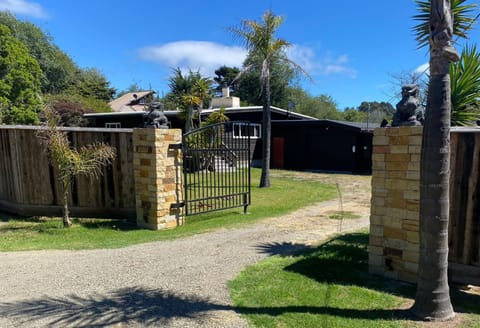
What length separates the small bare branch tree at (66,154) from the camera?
6.55 m

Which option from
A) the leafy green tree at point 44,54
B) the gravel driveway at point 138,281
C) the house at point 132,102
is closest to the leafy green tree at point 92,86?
the leafy green tree at point 44,54

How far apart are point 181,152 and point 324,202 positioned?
16.3ft

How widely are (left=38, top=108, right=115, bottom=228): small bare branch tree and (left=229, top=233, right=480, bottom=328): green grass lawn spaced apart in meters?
4.13

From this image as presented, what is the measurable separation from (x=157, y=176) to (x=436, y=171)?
4929 millimetres

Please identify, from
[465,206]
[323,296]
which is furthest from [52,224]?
[465,206]

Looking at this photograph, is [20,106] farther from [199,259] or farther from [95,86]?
[199,259]

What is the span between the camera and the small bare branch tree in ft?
21.5

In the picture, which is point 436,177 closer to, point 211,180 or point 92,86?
point 211,180

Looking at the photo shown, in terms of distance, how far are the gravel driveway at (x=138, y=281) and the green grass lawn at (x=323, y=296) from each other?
0.26 meters

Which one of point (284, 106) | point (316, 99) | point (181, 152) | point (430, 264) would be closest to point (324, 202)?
point (181, 152)

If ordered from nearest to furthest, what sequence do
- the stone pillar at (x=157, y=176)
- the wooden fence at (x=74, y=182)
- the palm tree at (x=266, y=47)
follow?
1. the stone pillar at (x=157, y=176)
2. the wooden fence at (x=74, y=182)
3. the palm tree at (x=266, y=47)

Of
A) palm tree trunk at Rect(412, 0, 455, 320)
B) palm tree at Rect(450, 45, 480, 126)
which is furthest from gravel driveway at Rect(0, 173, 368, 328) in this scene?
palm tree at Rect(450, 45, 480, 126)

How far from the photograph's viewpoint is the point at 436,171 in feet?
9.88

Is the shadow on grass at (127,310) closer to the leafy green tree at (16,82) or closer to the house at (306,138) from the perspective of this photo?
the house at (306,138)
